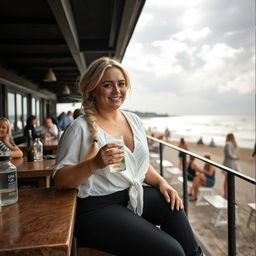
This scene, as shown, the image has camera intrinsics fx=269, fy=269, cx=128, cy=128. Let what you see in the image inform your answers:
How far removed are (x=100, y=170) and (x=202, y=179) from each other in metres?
6.00

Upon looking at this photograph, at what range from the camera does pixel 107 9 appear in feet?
9.78

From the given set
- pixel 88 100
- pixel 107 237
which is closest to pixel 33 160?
pixel 88 100

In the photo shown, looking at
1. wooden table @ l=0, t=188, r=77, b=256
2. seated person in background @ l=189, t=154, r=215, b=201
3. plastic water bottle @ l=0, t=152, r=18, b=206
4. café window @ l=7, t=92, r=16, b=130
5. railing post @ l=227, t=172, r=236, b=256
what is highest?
café window @ l=7, t=92, r=16, b=130

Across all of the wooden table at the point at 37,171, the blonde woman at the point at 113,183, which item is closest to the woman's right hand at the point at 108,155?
the blonde woman at the point at 113,183

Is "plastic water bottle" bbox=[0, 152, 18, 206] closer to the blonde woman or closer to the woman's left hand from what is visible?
the blonde woman

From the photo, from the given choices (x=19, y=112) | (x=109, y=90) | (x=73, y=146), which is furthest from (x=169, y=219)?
(x=19, y=112)

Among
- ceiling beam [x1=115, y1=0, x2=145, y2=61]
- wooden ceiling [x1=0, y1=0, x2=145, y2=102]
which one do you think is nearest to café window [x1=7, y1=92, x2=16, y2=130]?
wooden ceiling [x1=0, y1=0, x2=145, y2=102]

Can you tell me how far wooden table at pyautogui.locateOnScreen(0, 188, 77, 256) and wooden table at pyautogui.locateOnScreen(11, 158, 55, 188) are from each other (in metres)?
1.01

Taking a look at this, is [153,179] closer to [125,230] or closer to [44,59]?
[125,230]

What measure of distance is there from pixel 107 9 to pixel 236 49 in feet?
145

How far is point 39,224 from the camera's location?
2.63ft

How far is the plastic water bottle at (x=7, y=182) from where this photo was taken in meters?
0.98

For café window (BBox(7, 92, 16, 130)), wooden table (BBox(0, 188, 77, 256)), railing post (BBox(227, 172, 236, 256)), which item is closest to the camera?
wooden table (BBox(0, 188, 77, 256))

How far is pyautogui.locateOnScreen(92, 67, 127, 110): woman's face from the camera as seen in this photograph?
1359 millimetres
